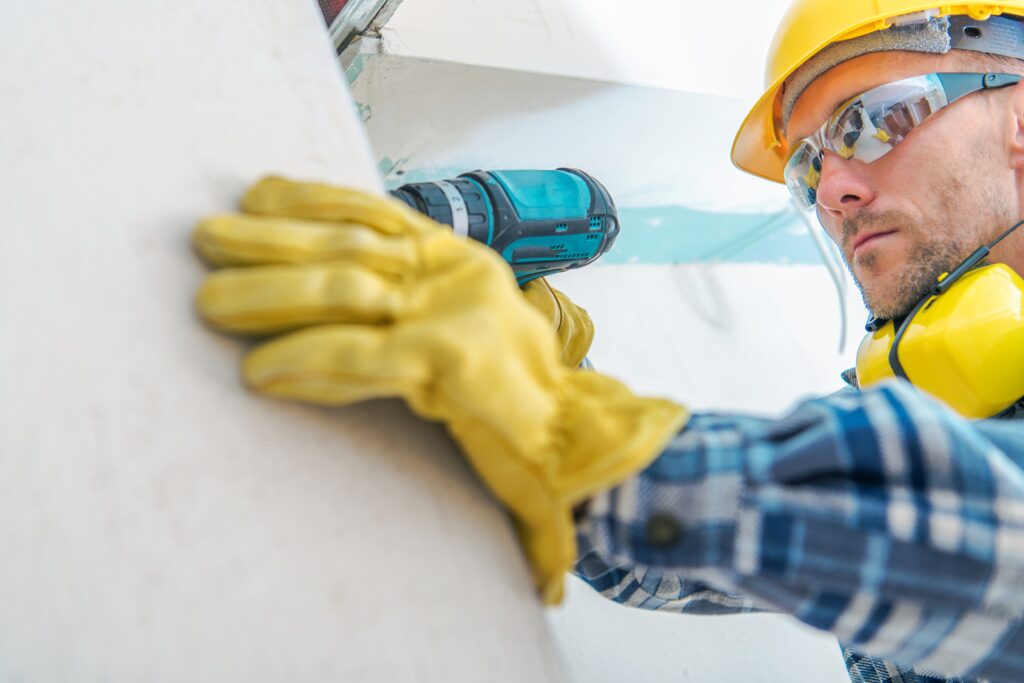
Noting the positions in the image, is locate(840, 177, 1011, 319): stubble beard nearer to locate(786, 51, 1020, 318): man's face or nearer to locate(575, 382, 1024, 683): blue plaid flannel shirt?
locate(786, 51, 1020, 318): man's face

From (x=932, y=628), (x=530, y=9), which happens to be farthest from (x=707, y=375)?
(x=932, y=628)

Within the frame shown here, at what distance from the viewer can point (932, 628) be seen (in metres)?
0.62

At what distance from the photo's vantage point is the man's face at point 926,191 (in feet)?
4.54

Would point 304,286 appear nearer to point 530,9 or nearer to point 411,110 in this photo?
point 411,110

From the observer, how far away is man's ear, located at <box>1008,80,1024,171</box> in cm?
142

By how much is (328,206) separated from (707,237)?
1.64 m

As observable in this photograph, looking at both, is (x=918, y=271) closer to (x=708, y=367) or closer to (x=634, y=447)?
(x=708, y=367)

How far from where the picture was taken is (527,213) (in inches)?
43.3

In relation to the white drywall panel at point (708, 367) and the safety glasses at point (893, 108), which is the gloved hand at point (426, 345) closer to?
the white drywall panel at point (708, 367)

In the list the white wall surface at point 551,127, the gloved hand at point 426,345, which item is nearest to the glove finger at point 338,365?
the gloved hand at point 426,345

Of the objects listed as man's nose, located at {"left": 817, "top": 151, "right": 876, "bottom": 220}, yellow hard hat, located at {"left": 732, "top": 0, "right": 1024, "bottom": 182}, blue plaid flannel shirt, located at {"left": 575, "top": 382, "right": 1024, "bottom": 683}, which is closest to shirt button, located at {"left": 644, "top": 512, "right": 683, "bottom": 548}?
blue plaid flannel shirt, located at {"left": 575, "top": 382, "right": 1024, "bottom": 683}

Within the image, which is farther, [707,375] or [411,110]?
[707,375]

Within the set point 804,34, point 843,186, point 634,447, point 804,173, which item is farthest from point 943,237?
point 634,447

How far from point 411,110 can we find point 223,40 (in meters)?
0.67
